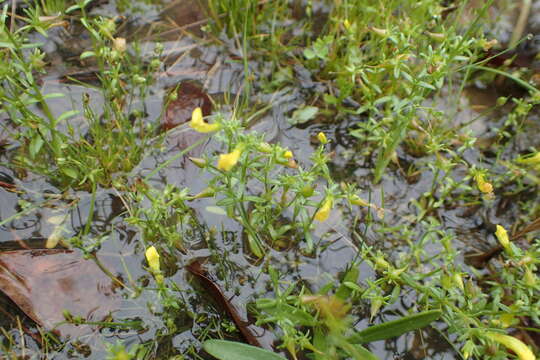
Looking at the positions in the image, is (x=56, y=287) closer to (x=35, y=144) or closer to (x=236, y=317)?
(x=35, y=144)

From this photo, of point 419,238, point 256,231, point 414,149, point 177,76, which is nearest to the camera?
point 256,231

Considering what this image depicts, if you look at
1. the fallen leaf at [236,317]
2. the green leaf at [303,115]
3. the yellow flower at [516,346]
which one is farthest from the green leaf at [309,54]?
the yellow flower at [516,346]

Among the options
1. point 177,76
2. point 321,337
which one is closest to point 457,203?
point 321,337

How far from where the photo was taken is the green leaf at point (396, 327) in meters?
1.41

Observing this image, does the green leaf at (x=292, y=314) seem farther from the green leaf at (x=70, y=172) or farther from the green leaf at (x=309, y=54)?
the green leaf at (x=309, y=54)

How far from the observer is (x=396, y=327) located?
4.78 ft

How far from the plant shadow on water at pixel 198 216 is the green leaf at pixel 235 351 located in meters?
0.15

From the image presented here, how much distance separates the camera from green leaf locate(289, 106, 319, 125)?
2117mm

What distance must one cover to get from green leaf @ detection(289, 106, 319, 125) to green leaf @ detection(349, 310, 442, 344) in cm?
100

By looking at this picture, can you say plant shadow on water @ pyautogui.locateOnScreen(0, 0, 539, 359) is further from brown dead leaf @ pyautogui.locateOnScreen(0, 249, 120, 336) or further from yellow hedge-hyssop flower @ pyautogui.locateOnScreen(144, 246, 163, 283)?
yellow hedge-hyssop flower @ pyautogui.locateOnScreen(144, 246, 163, 283)

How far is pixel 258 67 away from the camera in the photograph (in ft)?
7.45

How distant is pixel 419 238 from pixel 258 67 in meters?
1.12

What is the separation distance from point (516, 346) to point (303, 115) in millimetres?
1249

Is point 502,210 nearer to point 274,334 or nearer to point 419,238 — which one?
point 419,238
